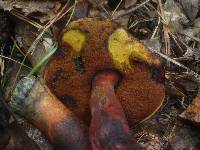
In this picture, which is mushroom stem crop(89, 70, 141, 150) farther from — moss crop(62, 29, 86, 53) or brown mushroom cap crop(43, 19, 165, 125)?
moss crop(62, 29, 86, 53)

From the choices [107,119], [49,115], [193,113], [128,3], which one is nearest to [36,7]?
[128,3]

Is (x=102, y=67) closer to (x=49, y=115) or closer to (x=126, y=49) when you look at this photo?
(x=126, y=49)

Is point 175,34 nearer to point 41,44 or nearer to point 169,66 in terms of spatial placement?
point 169,66

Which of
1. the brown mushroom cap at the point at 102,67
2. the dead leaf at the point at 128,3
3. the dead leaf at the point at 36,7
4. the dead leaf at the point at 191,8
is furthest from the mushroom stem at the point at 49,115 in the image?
the dead leaf at the point at 191,8

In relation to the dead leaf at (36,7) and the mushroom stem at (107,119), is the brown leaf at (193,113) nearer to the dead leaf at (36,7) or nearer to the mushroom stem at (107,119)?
the mushroom stem at (107,119)

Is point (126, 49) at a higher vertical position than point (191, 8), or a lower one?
higher

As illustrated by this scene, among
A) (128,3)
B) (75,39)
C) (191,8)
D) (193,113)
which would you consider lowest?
(193,113)
